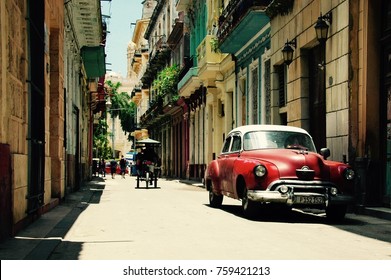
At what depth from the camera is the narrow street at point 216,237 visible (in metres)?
7.73

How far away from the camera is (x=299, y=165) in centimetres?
1197

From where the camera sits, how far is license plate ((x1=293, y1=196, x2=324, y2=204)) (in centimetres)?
1180

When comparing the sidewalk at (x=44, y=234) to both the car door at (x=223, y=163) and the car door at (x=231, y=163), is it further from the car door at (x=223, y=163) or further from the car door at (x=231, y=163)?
the car door at (x=223, y=163)

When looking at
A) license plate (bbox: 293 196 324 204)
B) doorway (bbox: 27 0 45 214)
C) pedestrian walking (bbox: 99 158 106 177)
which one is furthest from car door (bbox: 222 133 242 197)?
pedestrian walking (bbox: 99 158 106 177)

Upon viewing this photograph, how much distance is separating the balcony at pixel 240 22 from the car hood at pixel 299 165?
937cm

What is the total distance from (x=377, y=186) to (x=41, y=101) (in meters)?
6.48

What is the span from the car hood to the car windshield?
807mm

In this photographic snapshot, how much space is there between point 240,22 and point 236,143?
8854mm

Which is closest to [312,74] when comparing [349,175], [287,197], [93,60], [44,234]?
[349,175]

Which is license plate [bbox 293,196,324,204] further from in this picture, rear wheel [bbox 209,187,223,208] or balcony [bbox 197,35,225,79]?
balcony [bbox 197,35,225,79]

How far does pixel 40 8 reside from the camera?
11.3m

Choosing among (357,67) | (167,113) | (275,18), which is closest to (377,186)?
(357,67)

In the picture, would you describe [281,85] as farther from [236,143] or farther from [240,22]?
[236,143]
